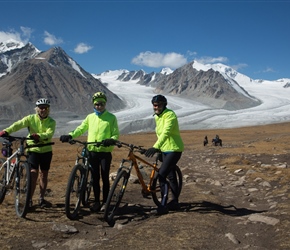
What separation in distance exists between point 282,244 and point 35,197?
6166 millimetres

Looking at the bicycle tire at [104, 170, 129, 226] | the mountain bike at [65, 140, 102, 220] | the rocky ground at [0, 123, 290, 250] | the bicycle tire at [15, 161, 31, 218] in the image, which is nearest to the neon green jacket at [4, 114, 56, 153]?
the bicycle tire at [15, 161, 31, 218]

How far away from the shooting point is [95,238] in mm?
5781

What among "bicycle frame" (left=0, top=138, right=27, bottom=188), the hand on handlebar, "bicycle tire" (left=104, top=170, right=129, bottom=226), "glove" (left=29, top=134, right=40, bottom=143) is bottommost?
"bicycle tire" (left=104, top=170, right=129, bottom=226)

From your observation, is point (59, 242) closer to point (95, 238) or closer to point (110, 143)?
point (95, 238)

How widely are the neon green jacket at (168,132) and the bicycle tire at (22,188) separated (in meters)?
2.78

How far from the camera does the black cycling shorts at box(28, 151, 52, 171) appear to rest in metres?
7.26

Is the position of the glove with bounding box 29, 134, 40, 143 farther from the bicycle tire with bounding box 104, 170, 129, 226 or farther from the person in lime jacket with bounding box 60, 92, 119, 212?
the bicycle tire with bounding box 104, 170, 129, 226

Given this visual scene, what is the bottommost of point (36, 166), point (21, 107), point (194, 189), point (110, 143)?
point (194, 189)

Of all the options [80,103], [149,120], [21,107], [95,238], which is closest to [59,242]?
[95,238]

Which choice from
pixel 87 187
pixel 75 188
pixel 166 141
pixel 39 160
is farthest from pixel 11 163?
pixel 166 141

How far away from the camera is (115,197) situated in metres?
6.72

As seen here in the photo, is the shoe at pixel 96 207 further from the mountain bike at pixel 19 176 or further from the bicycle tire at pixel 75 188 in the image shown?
the mountain bike at pixel 19 176

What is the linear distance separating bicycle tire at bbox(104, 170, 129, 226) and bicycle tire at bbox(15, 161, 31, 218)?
1.63 metres

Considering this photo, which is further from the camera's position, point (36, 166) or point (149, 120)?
point (149, 120)
